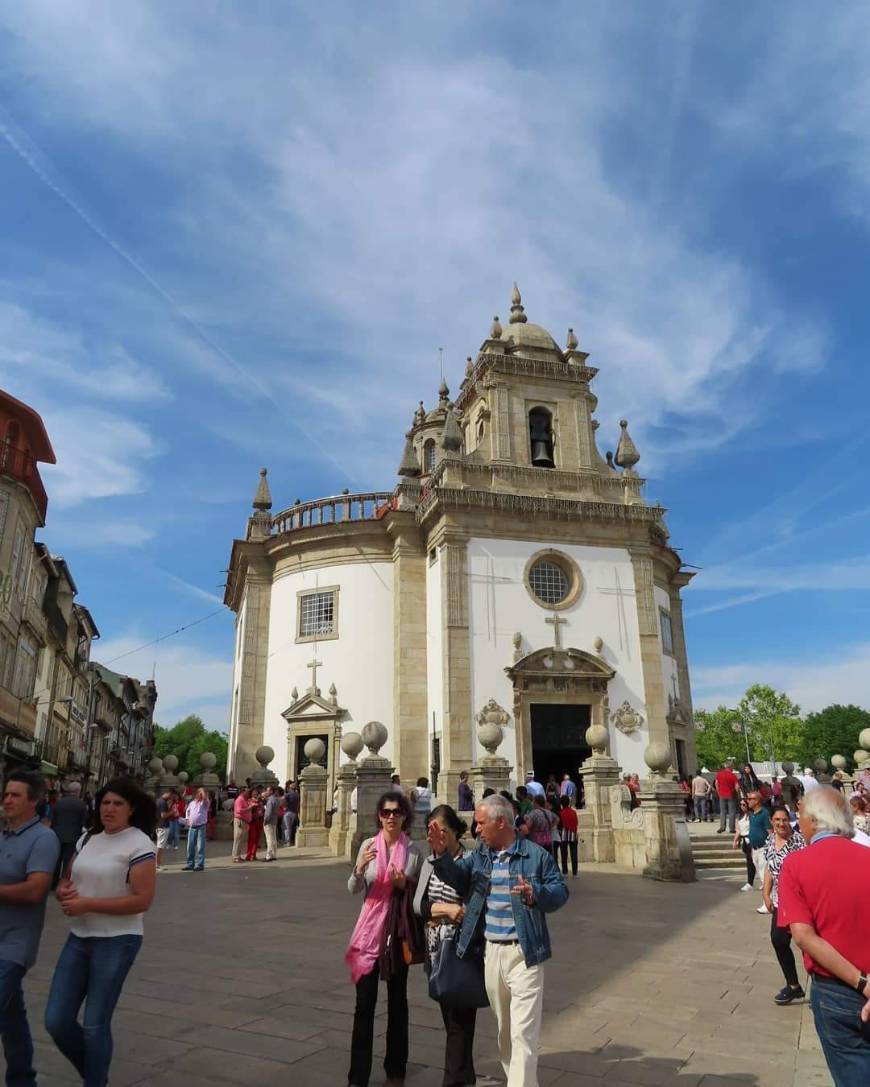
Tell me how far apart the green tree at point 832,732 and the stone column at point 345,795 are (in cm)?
5709

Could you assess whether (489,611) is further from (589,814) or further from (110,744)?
(110,744)

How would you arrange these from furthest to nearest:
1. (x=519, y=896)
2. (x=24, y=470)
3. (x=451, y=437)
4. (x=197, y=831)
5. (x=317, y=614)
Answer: (x=317, y=614), (x=24, y=470), (x=451, y=437), (x=197, y=831), (x=519, y=896)

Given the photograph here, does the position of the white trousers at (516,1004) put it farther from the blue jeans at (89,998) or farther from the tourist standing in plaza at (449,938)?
the blue jeans at (89,998)

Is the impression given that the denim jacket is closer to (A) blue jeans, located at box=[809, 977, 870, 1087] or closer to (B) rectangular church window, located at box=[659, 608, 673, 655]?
(A) blue jeans, located at box=[809, 977, 870, 1087]

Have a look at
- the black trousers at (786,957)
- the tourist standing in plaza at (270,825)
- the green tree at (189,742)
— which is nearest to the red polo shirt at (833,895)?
the black trousers at (786,957)

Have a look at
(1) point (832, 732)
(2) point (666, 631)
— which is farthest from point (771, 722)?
(2) point (666, 631)

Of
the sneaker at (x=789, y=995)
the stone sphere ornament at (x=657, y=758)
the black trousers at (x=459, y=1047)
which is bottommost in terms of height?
the sneaker at (x=789, y=995)

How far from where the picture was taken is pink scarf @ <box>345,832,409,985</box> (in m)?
4.50

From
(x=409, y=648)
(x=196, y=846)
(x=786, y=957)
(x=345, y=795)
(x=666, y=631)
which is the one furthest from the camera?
(x=666, y=631)

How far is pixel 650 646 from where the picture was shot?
25.0 m

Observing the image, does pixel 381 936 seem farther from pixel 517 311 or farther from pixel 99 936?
pixel 517 311

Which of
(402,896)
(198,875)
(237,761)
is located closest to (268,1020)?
(402,896)

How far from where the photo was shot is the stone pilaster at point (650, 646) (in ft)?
79.4

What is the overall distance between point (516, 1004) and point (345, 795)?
600 inches
